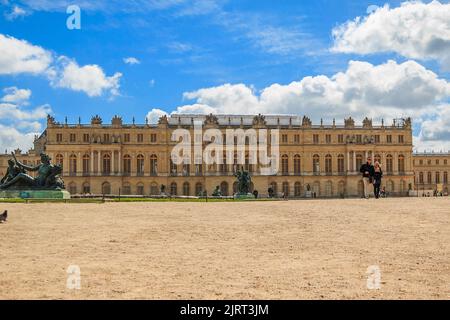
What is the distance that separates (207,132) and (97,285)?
7073 centimetres

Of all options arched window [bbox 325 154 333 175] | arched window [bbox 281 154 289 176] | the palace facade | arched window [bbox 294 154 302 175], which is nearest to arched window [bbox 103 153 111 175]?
the palace facade

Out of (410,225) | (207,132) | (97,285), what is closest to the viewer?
(97,285)

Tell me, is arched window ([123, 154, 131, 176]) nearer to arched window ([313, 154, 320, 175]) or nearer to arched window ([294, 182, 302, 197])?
arched window ([294, 182, 302, 197])

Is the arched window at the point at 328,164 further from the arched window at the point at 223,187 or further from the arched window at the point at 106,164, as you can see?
the arched window at the point at 106,164

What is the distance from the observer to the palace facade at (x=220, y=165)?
7675 centimetres

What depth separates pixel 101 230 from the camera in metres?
16.9

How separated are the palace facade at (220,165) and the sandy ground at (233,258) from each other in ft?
192

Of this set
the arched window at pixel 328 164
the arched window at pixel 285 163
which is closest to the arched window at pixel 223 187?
the arched window at pixel 285 163

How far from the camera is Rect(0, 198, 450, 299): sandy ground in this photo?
8406mm

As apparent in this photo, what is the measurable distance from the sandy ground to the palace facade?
5856cm

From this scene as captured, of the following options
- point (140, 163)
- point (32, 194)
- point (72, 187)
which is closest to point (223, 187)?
point (140, 163)
